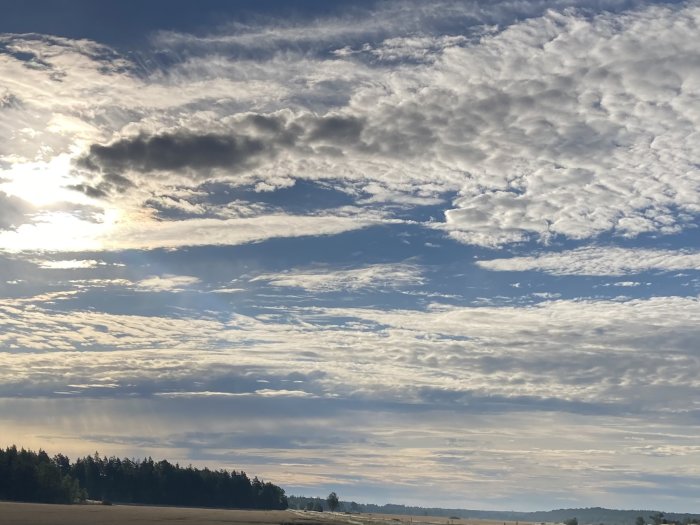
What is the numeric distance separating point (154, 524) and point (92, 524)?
15254 millimetres

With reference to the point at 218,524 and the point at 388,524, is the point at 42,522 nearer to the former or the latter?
the point at 218,524

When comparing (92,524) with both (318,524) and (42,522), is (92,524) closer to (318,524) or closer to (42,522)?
(42,522)

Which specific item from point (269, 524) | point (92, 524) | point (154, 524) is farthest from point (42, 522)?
point (269, 524)

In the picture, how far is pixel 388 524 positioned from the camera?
190750 millimetres

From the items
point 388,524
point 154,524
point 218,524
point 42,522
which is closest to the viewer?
point 42,522

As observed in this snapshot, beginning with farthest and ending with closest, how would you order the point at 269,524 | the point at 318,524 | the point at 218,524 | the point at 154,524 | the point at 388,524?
the point at 388,524
the point at 318,524
the point at 269,524
the point at 218,524
the point at 154,524

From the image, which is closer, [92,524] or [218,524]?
[92,524]

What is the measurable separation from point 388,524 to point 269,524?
151 feet

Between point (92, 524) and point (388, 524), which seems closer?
point (92, 524)

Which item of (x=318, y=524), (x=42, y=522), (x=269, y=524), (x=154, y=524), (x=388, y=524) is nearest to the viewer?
(x=42, y=522)

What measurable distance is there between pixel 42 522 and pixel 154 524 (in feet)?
68.8

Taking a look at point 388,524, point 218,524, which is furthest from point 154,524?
point 388,524

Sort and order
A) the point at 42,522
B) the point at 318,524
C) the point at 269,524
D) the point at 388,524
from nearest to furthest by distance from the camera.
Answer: the point at 42,522
the point at 269,524
the point at 318,524
the point at 388,524

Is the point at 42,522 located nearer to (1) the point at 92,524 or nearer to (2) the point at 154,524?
(1) the point at 92,524
